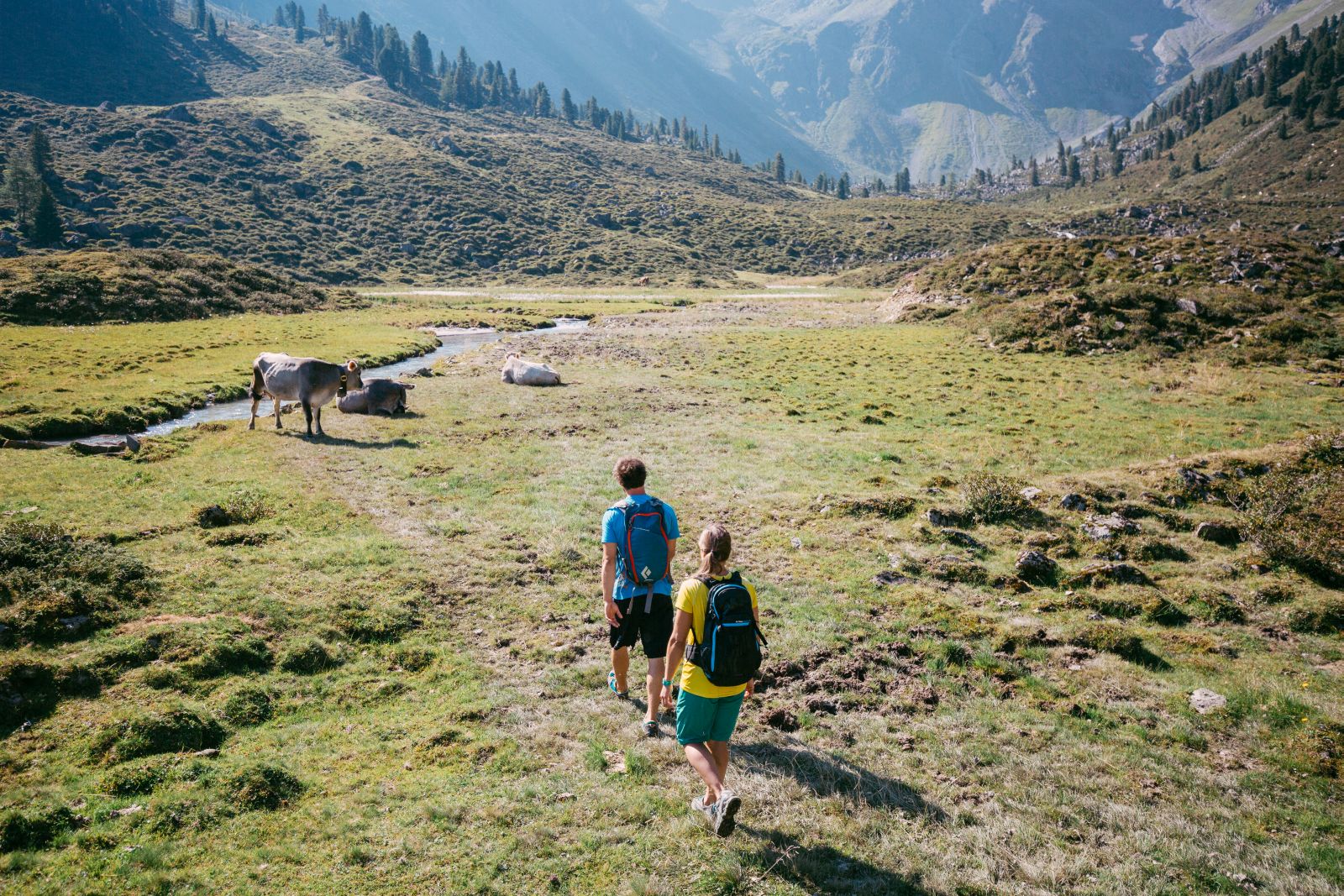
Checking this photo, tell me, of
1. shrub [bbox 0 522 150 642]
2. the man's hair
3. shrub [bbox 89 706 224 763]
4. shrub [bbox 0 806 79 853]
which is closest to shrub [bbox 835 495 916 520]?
the man's hair

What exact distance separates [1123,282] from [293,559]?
4884cm

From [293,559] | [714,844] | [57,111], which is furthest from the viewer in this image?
[57,111]

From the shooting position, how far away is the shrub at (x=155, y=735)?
26.0 ft

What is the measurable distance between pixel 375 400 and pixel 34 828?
77.0ft

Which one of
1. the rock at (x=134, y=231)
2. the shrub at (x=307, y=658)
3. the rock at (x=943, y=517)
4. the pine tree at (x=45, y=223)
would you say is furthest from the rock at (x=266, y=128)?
the rock at (x=943, y=517)

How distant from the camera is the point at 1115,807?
730cm

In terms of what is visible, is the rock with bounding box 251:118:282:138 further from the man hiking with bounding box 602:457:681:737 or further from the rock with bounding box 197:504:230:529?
the man hiking with bounding box 602:457:681:737

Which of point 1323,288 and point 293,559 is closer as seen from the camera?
point 293,559

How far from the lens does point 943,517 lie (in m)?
16.0

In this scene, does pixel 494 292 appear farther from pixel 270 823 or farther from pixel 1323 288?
pixel 270 823

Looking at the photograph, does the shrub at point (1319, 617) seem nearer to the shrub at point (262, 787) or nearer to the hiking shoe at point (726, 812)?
the hiking shoe at point (726, 812)

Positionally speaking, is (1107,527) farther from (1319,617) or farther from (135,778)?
(135,778)

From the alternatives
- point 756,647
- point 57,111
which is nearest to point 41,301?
point 756,647

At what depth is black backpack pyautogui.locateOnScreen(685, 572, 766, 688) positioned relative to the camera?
22.4 ft
